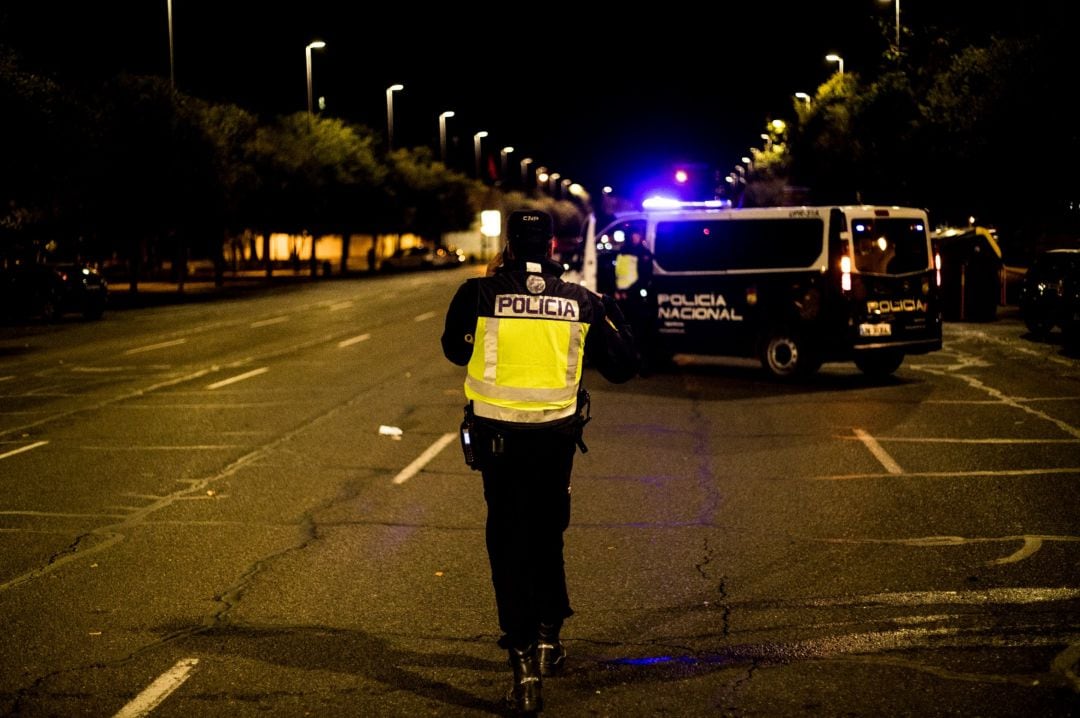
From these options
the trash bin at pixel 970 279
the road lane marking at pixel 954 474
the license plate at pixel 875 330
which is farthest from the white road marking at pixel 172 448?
the trash bin at pixel 970 279

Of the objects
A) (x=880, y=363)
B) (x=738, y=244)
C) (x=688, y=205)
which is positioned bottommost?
(x=880, y=363)

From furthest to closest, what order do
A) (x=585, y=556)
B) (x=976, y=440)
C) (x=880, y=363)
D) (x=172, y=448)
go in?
(x=880, y=363) < (x=976, y=440) < (x=172, y=448) < (x=585, y=556)

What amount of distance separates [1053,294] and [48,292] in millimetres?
22931

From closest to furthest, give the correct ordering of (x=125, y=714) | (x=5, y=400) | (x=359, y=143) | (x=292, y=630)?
(x=125, y=714) → (x=292, y=630) → (x=5, y=400) → (x=359, y=143)

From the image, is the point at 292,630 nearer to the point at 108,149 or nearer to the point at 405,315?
the point at 405,315

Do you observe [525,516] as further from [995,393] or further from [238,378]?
[238,378]

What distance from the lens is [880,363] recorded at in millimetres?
17672

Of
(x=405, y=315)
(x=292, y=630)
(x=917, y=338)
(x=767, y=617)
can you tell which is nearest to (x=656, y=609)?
(x=767, y=617)

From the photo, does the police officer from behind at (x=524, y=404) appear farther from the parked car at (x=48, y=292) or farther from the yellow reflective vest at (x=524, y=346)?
the parked car at (x=48, y=292)

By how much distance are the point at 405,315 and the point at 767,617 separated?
25.9 m

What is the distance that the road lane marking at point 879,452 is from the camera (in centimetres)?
1064

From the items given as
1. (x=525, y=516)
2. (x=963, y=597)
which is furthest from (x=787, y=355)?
(x=525, y=516)

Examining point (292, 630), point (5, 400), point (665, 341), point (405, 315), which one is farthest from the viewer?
point (405, 315)

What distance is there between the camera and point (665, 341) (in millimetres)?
18078
